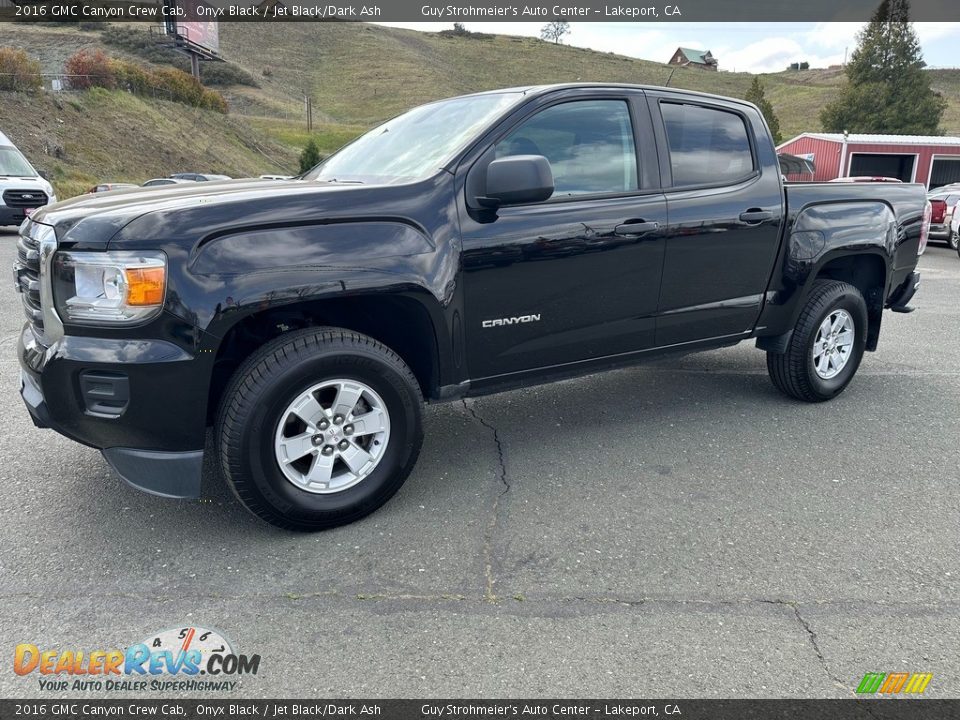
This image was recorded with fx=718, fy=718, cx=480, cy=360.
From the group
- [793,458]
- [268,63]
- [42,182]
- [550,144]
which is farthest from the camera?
[268,63]

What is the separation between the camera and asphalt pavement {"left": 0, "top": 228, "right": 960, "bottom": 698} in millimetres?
2271

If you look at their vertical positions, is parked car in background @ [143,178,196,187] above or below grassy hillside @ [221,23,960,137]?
below

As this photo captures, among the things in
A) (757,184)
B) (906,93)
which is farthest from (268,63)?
(757,184)

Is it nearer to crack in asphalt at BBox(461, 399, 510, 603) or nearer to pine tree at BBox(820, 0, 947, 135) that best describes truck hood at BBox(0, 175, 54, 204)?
crack in asphalt at BBox(461, 399, 510, 603)

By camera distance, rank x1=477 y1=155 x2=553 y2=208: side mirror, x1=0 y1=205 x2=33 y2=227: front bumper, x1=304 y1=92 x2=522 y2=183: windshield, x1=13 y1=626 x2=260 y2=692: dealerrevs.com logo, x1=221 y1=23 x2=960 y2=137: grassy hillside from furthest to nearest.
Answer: x1=221 y1=23 x2=960 y2=137: grassy hillside → x1=0 y1=205 x2=33 y2=227: front bumper → x1=304 y1=92 x2=522 y2=183: windshield → x1=477 y1=155 x2=553 y2=208: side mirror → x1=13 y1=626 x2=260 y2=692: dealerrevs.com logo

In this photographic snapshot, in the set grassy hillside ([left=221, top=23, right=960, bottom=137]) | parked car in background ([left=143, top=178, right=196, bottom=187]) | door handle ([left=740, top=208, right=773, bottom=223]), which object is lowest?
parked car in background ([left=143, top=178, right=196, bottom=187])

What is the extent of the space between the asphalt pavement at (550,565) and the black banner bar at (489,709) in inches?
1.6

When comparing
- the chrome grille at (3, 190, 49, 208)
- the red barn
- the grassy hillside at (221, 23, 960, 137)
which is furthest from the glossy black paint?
the grassy hillside at (221, 23, 960, 137)

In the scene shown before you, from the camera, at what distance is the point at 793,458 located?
3.90 m

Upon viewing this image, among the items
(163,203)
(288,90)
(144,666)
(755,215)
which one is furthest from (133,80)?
(288,90)

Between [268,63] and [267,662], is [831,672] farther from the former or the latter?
[268,63]

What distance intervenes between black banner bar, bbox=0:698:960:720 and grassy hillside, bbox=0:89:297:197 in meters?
24.0

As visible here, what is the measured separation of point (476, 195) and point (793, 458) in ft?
7.36

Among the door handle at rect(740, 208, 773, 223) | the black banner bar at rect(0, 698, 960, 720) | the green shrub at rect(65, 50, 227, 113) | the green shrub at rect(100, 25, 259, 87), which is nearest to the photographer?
the black banner bar at rect(0, 698, 960, 720)
